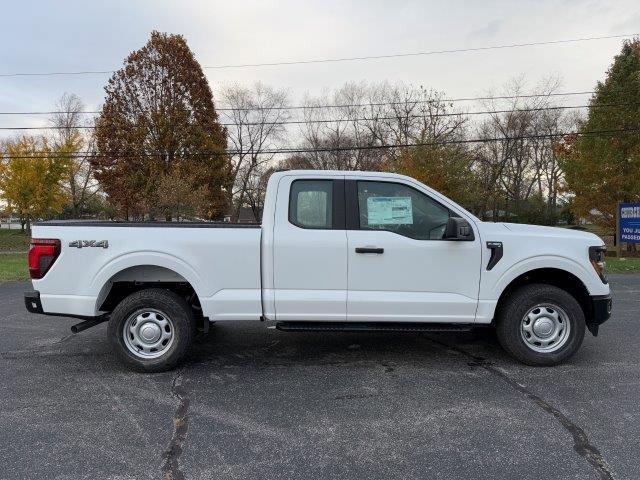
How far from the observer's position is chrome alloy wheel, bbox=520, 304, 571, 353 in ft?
Answer: 15.6

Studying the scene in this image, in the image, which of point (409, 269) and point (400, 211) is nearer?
point (409, 269)

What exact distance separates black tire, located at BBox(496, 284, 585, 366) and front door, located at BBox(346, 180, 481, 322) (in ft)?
1.39

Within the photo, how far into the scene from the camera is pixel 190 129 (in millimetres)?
28312

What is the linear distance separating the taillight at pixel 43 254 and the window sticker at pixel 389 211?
311cm

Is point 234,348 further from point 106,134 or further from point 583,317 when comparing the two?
point 106,134


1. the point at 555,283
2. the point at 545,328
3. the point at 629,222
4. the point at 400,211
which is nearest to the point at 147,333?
the point at 400,211

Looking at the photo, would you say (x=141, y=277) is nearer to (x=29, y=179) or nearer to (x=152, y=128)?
(x=152, y=128)

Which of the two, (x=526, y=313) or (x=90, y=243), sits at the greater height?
(x=90, y=243)

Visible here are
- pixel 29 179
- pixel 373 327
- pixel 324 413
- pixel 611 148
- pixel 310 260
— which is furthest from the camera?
pixel 29 179

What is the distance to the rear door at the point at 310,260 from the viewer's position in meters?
4.57

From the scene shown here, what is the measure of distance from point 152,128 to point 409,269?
88.2 feet

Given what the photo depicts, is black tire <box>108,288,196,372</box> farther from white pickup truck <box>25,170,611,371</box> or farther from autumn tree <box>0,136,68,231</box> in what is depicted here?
autumn tree <box>0,136,68,231</box>

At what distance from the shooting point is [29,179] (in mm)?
32094

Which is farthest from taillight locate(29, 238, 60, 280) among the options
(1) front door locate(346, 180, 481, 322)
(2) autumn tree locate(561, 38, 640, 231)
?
(2) autumn tree locate(561, 38, 640, 231)
